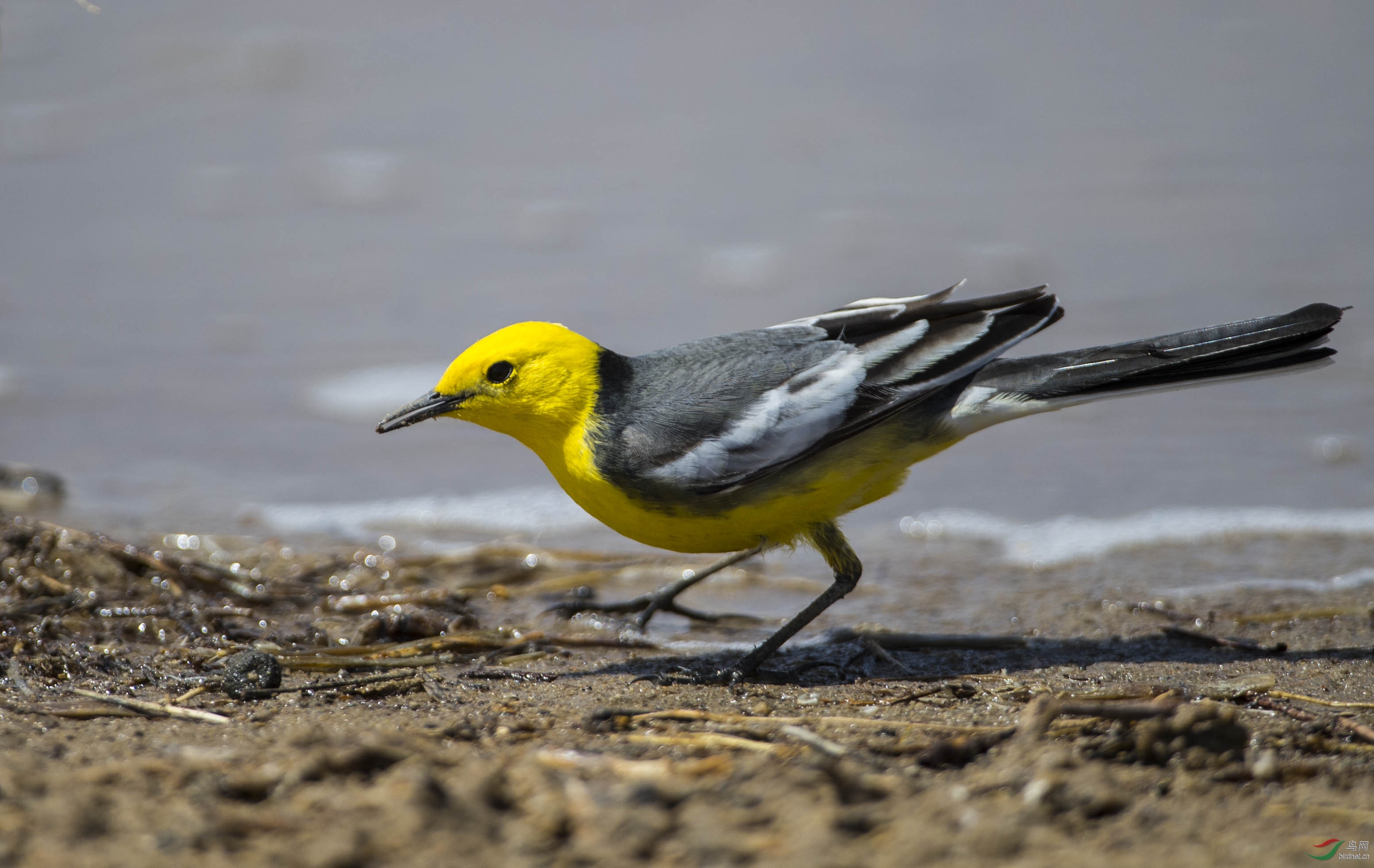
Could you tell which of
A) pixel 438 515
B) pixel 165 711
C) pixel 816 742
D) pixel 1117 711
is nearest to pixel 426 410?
pixel 165 711

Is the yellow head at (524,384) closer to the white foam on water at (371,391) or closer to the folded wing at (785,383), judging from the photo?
the folded wing at (785,383)

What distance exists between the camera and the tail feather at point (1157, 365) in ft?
13.5

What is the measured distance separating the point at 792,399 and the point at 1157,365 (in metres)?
1.34

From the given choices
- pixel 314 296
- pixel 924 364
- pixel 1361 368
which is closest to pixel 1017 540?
pixel 924 364

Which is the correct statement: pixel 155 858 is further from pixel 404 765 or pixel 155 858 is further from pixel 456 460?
A: pixel 456 460

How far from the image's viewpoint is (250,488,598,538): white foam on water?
637cm

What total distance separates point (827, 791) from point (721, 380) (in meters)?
2.19

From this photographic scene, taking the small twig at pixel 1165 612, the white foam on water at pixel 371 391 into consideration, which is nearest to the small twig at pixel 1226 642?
the small twig at pixel 1165 612

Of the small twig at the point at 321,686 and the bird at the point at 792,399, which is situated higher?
the bird at the point at 792,399

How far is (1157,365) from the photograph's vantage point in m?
4.14

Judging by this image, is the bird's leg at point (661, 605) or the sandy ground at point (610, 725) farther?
the bird's leg at point (661, 605)

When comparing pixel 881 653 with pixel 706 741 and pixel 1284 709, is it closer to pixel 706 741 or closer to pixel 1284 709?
pixel 1284 709

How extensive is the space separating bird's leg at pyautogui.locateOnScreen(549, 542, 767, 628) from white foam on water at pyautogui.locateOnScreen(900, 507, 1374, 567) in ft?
5.71

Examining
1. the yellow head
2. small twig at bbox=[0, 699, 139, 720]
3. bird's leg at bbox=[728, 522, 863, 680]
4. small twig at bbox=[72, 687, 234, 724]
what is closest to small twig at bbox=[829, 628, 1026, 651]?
bird's leg at bbox=[728, 522, 863, 680]
